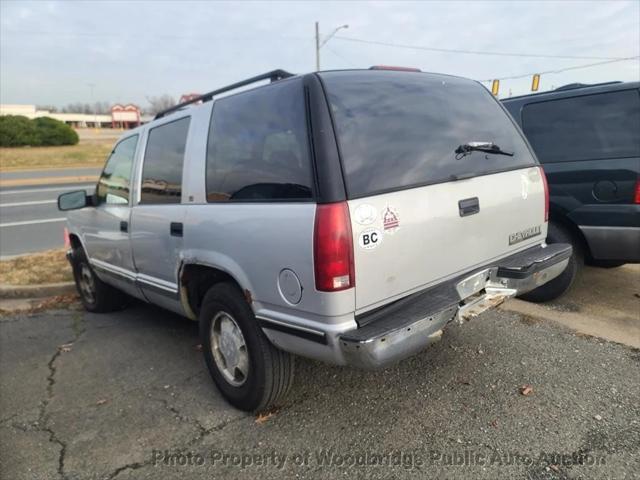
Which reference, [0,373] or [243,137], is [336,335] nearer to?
[243,137]

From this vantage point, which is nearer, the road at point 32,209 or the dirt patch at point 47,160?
the road at point 32,209

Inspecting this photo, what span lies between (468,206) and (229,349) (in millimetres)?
1713

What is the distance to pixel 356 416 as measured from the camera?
299 centimetres

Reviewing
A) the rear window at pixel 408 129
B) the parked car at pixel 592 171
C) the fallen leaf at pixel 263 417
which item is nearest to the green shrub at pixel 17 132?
the parked car at pixel 592 171

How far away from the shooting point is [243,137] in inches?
115

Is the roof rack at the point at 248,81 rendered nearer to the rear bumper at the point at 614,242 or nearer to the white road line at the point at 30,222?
the rear bumper at the point at 614,242

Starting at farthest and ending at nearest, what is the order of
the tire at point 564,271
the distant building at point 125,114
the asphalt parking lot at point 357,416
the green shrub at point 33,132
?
the distant building at point 125,114 < the green shrub at point 33,132 < the tire at point 564,271 < the asphalt parking lot at point 357,416

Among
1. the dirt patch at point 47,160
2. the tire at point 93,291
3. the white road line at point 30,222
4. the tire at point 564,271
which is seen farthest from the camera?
the dirt patch at point 47,160

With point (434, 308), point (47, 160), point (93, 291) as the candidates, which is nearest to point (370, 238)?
point (434, 308)

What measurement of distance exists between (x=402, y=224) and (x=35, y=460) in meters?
2.46

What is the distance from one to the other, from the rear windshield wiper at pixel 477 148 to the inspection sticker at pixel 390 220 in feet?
2.28

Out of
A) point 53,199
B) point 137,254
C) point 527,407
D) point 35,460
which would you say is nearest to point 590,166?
point 527,407

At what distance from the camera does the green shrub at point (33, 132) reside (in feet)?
125

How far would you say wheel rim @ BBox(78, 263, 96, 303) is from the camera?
518cm
